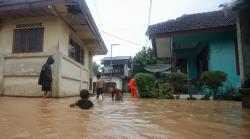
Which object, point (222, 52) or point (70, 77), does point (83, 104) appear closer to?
point (70, 77)

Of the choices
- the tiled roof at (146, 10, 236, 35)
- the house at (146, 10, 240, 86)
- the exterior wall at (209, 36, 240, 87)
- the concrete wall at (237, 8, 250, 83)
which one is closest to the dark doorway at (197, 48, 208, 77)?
the house at (146, 10, 240, 86)

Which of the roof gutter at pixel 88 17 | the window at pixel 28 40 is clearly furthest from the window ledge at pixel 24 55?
the roof gutter at pixel 88 17

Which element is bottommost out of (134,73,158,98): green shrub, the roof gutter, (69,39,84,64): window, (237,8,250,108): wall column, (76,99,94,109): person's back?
(76,99,94,109): person's back

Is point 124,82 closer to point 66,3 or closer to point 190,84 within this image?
point 190,84

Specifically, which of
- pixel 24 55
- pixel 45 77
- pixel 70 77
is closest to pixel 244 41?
pixel 45 77

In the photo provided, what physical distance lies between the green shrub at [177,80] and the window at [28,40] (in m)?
6.12

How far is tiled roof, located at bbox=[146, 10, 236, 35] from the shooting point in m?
12.1

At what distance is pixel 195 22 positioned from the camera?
13.2 metres

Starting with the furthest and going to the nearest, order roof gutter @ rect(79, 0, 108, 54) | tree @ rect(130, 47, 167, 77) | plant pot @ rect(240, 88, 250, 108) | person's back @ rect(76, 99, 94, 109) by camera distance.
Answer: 1. tree @ rect(130, 47, 167, 77)
2. roof gutter @ rect(79, 0, 108, 54)
3. plant pot @ rect(240, 88, 250, 108)
4. person's back @ rect(76, 99, 94, 109)

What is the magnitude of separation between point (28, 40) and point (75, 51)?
122 inches

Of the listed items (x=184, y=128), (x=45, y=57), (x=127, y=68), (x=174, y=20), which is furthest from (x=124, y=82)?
(x=184, y=128)

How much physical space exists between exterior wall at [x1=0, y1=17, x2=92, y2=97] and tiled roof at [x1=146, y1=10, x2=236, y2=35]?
16.9 feet

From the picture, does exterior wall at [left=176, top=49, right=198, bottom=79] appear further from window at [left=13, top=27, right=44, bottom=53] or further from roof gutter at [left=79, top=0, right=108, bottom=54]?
window at [left=13, top=27, right=44, bottom=53]

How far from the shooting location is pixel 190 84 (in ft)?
39.9
